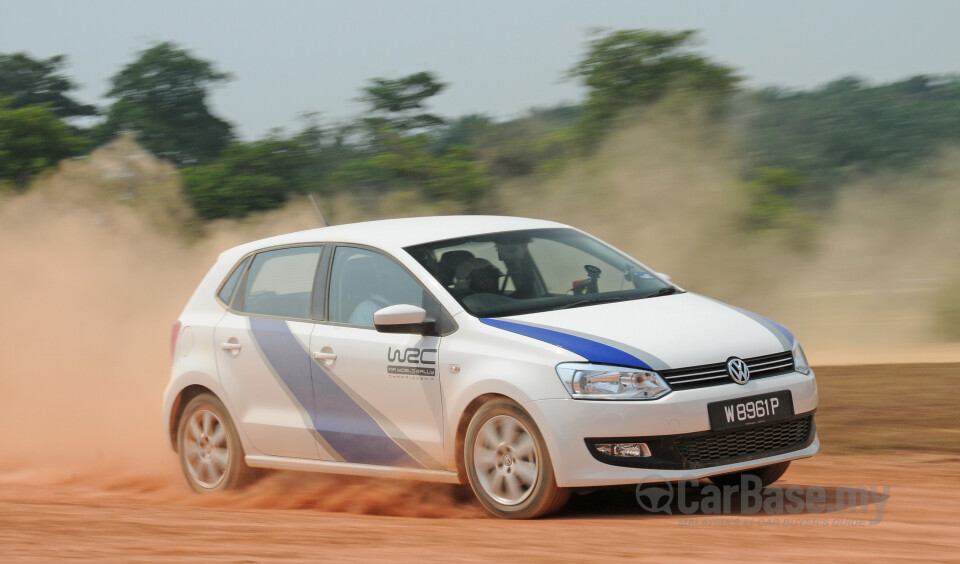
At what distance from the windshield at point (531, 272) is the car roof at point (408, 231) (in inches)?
3.1

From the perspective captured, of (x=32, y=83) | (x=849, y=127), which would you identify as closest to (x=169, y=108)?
(x=32, y=83)

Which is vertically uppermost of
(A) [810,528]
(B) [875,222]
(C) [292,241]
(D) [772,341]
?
(C) [292,241]

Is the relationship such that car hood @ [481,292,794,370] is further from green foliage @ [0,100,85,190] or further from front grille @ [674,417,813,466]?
green foliage @ [0,100,85,190]

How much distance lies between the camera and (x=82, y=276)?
818 inches

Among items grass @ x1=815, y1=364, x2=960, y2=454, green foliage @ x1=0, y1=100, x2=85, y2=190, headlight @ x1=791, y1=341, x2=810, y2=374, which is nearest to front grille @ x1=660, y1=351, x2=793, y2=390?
headlight @ x1=791, y1=341, x2=810, y2=374

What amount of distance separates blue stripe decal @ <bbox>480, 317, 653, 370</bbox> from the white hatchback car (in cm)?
1

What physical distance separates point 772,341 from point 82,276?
15.9 meters

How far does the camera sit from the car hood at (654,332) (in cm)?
643

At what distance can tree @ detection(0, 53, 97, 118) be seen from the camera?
4187 cm

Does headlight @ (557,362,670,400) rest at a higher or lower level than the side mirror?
lower

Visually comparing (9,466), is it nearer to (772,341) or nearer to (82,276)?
(772,341)

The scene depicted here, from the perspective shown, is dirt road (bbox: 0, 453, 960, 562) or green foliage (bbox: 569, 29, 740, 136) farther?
green foliage (bbox: 569, 29, 740, 136)

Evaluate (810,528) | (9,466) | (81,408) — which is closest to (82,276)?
(81,408)

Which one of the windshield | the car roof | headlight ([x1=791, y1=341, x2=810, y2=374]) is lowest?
headlight ([x1=791, y1=341, x2=810, y2=374])
